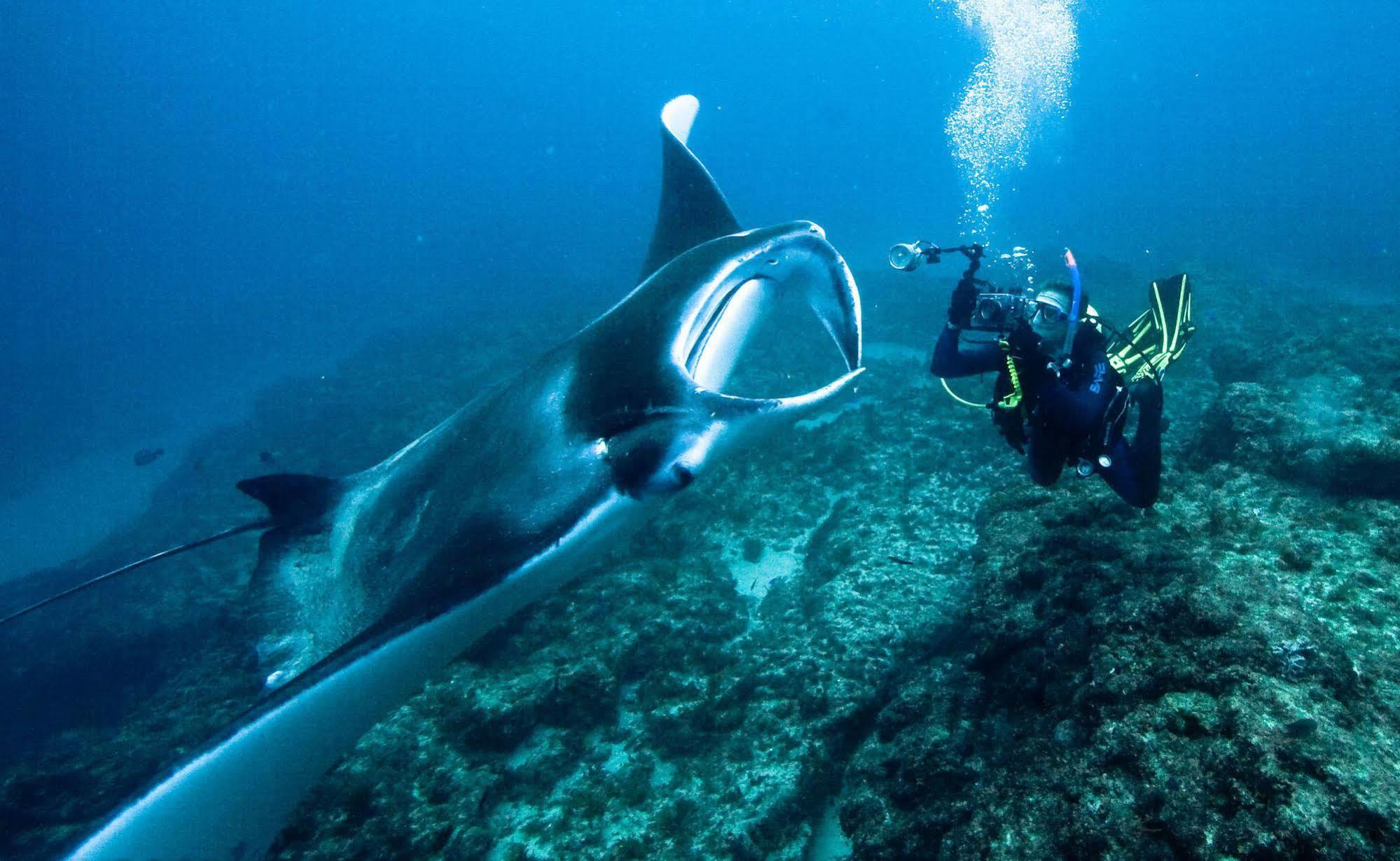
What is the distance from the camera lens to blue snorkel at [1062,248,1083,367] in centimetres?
334

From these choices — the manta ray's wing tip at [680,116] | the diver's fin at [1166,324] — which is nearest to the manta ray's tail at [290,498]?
the manta ray's wing tip at [680,116]

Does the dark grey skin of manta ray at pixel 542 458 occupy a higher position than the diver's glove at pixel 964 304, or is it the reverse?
the dark grey skin of manta ray at pixel 542 458

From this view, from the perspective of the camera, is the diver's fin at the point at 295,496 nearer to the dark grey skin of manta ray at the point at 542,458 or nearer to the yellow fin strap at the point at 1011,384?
the dark grey skin of manta ray at the point at 542,458

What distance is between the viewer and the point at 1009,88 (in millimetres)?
73500

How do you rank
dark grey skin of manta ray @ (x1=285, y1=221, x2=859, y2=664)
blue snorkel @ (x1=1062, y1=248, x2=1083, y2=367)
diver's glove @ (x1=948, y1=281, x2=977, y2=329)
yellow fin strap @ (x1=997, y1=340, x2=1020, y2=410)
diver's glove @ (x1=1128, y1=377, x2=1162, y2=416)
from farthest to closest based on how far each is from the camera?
diver's glove @ (x1=948, y1=281, x2=977, y2=329), diver's glove @ (x1=1128, y1=377, x2=1162, y2=416), yellow fin strap @ (x1=997, y1=340, x2=1020, y2=410), blue snorkel @ (x1=1062, y1=248, x2=1083, y2=367), dark grey skin of manta ray @ (x1=285, y1=221, x2=859, y2=664)

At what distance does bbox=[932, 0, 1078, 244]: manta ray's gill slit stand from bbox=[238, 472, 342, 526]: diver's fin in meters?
60.0

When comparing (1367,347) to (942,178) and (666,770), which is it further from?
(942,178)

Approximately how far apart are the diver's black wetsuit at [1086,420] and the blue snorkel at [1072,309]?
0.14 feet

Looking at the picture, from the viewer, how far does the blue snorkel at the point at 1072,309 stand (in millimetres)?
3342

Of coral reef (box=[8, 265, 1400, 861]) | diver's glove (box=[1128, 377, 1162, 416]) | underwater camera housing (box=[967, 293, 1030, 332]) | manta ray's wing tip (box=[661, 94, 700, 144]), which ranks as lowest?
coral reef (box=[8, 265, 1400, 861])

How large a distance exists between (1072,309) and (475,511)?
357 centimetres

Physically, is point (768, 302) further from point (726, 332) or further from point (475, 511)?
point (475, 511)

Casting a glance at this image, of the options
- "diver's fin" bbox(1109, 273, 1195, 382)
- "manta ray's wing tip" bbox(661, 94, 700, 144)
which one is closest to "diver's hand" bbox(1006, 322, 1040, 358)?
"diver's fin" bbox(1109, 273, 1195, 382)

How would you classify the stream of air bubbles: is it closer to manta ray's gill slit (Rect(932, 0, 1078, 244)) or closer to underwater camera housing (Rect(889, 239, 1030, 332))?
manta ray's gill slit (Rect(932, 0, 1078, 244))
